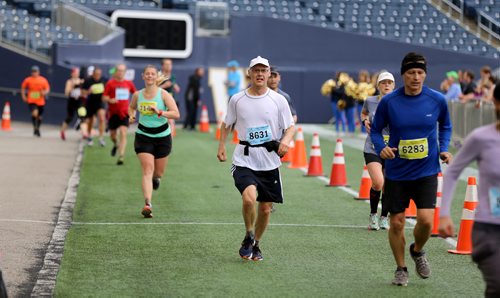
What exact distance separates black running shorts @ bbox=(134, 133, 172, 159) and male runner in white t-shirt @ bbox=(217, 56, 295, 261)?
372 cm

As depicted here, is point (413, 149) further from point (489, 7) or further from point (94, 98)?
point (489, 7)

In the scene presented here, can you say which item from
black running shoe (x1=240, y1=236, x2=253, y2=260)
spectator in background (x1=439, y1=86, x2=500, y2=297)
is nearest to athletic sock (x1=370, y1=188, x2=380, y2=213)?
black running shoe (x1=240, y1=236, x2=253, y2=260)

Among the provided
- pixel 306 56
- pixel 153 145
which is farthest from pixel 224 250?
pixel 306 56

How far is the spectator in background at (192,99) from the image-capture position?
119ft

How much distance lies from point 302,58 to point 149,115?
28.5 meters

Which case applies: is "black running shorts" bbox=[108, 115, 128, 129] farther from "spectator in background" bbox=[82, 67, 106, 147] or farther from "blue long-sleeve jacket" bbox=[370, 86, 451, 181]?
"blue long-sleeve jacket" bbox=[370, 86, 451, 181]

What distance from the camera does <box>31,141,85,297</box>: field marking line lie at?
9320 millimetres

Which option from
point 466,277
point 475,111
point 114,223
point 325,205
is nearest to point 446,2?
point 475,111

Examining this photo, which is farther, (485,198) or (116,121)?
(116,121)

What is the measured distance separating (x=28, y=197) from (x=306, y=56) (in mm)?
27193

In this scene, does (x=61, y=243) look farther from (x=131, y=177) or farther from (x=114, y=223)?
(x=131, y=177)

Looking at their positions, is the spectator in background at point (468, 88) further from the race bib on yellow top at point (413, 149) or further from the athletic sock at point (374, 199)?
the race bib on yellow top at point (413, 149)

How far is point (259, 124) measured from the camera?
1109cm

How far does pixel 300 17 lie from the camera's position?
143ft
